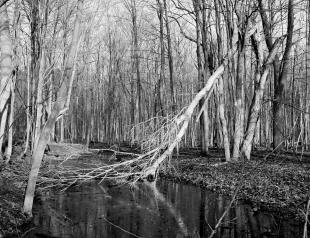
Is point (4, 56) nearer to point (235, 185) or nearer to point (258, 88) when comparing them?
point (235, 185)

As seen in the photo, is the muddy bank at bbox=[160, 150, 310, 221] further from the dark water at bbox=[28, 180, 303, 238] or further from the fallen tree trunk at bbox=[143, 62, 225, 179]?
the fallen tree trunk at bbox=[143, 62, 225, 179]

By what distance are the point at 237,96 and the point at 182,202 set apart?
656cm

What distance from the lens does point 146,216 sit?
876 centimetres

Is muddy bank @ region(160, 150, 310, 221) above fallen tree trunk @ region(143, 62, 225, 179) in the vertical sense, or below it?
below

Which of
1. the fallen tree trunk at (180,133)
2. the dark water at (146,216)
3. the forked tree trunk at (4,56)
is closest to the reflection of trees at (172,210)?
the dark water at (146,216)

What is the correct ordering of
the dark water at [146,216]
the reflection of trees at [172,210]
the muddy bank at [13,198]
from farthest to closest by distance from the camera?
the reflection of trees at [172,210], the dark water at [146,216], the muddy bank at [13,198]

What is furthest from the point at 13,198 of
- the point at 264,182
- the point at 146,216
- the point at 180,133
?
the point at 264,182

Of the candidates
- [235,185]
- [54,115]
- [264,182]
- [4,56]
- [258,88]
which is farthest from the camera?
[258,88]

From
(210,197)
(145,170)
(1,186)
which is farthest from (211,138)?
(145,170)

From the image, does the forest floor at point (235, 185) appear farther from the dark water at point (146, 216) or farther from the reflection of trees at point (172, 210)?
the reflection of trees at point (172, 210)

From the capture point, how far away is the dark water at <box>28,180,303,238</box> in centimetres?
732

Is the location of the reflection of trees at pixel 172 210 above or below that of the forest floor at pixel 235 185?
below

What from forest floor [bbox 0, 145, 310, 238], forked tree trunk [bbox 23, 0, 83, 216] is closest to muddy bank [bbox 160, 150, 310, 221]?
forest floor [bbox 0, 145, 310, 238]

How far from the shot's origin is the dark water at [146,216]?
7.32 metres
